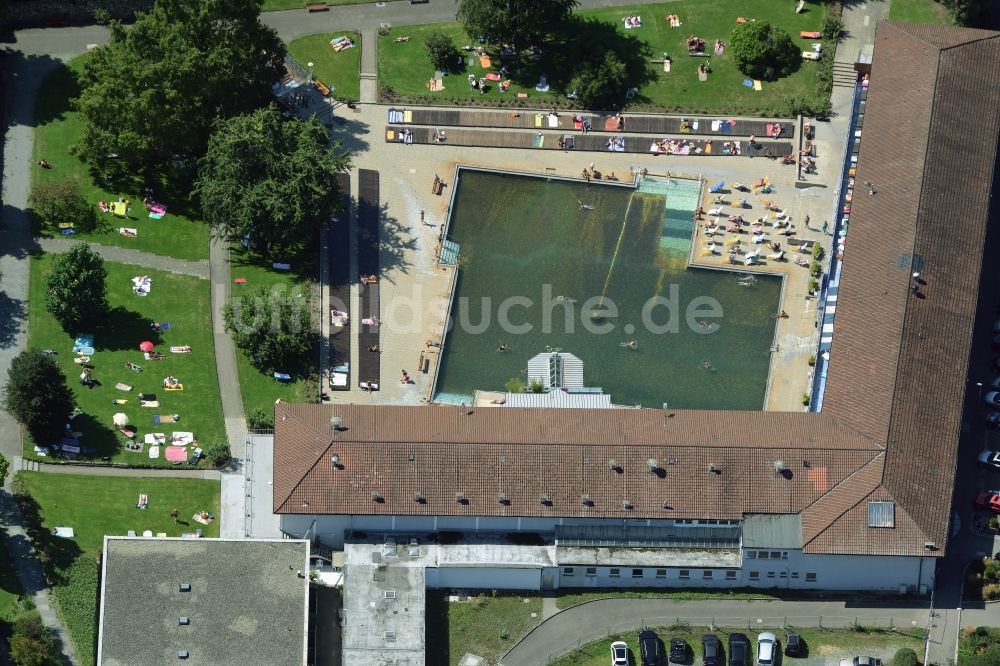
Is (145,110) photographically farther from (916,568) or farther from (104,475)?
(916,568)

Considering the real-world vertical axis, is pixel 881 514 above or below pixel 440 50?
below

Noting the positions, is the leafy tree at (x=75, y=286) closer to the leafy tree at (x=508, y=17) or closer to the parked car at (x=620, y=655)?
the leafy tree at (x=508, y=17)

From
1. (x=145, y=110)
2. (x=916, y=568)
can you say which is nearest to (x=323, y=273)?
(x=145, y=110)

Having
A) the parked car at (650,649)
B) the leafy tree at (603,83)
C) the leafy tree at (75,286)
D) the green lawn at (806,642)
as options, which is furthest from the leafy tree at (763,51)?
the leafy tree at (75,286)

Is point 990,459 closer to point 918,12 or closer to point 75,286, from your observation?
point 918,12

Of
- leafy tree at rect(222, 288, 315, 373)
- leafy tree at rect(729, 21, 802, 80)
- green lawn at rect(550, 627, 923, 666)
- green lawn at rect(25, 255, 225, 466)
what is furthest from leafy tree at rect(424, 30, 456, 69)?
green lawn at rect(550, 627, 923, 666)

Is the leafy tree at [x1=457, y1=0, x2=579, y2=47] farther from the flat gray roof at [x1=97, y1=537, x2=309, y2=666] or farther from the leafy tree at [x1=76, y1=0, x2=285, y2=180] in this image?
the flat gray roof at [x1=97, y1=537, x2=309, y2=666]

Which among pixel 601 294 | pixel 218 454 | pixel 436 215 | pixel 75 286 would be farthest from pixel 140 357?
pixel 601 294
